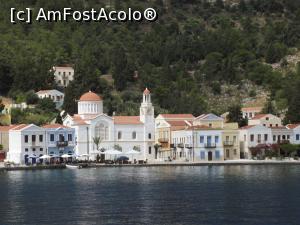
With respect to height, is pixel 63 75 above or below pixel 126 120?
above

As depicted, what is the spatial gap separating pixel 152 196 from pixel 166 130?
43.6m

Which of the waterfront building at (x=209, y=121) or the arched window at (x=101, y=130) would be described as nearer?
the arched window at (x=101, y=130)

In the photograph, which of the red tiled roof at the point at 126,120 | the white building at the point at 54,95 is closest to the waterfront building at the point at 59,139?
the red tiled roof at the point at 126,120

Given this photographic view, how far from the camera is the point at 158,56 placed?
503 feet

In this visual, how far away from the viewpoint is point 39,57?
14188cm

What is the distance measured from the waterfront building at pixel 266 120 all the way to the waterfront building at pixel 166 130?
8338 mm

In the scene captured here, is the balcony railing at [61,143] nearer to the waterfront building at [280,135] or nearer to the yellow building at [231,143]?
the yellow building at [231,143]

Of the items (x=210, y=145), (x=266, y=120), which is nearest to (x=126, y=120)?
(x=210, y=145)

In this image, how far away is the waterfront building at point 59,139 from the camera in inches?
4038

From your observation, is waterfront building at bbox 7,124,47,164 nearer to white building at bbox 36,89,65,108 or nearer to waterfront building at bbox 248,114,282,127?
waterfront building at bbox 248,114,282,127

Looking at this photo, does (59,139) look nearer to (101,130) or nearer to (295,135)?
(101,130)

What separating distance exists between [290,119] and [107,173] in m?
35.0

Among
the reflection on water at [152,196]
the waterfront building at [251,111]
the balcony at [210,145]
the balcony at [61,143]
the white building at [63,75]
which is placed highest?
the white building at [63,75]

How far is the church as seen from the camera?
104 metres
